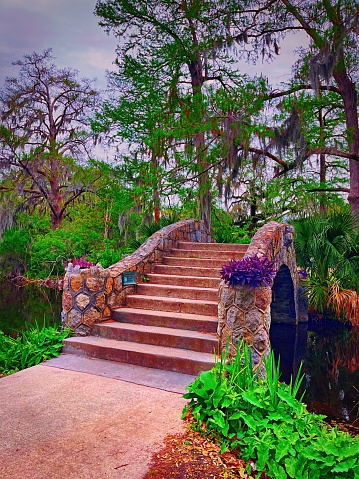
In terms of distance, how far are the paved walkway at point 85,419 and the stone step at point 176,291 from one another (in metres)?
1.92

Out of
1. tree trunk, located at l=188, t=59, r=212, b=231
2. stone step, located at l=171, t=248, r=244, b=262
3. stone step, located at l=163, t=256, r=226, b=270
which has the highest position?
tree trunk, located at l=188, t=59, r=212, b=231

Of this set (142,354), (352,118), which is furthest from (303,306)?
(142,354)

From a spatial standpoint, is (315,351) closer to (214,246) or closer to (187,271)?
(214,246)

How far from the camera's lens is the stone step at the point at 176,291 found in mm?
6020

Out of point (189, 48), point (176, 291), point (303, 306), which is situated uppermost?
point (189, 48)

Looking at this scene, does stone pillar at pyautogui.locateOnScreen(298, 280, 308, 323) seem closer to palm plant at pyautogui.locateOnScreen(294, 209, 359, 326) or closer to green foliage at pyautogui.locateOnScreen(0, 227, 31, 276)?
palm plant at pyautogui.locateOnScreen(294, 209, 359, 326)

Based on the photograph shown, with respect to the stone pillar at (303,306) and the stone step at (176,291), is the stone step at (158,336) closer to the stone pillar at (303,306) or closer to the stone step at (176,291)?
the stone step at (176,291)

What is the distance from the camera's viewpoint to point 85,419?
3148mm

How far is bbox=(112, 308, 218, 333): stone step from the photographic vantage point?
16.9 ft

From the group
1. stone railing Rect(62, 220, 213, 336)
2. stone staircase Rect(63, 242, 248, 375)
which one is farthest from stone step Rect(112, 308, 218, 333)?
stone railing Rect(62, 220, 213, 336)

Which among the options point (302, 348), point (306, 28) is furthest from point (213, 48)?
point (302, 348)

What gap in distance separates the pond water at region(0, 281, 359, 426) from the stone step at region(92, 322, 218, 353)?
1010 millimetres

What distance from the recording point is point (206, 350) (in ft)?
15.3

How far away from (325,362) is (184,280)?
3272mm
